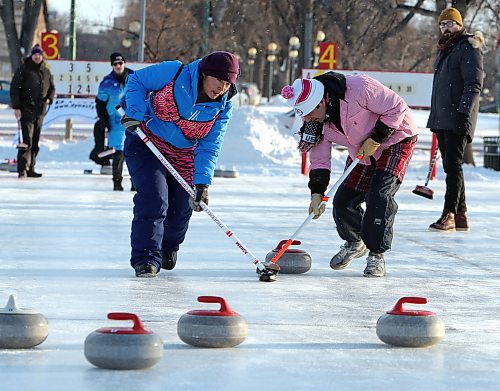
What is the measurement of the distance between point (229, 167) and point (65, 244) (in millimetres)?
10846

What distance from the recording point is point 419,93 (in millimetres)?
19766

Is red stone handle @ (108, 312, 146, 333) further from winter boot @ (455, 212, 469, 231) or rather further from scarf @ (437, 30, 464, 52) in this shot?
winter boot @ (455, 212, 469, 231)

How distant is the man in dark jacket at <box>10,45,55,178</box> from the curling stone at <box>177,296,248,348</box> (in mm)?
10355

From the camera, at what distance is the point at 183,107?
659 centimetres

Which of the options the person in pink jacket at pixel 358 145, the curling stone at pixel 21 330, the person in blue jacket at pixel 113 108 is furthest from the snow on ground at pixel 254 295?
the person in blue jacket at pixel 113 108

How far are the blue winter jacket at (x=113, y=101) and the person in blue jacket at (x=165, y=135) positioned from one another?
6387 mm

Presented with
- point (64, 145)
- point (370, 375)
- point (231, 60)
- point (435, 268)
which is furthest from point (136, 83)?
point (64, 145)

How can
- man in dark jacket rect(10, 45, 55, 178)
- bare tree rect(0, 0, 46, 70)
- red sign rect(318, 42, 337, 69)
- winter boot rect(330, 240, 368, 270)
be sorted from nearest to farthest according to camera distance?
winter boot rect(330, 240, 368, 270)
man in dark jacket rect(10, 45, 55, 178)
red sign rect(318, 42, 337, 69)
bare tree rect(0, 0, 46, 70)

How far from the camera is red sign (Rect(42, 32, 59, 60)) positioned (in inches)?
941

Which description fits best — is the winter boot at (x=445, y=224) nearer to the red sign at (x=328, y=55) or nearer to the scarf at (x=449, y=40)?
the scarf at (x=449, y=40)

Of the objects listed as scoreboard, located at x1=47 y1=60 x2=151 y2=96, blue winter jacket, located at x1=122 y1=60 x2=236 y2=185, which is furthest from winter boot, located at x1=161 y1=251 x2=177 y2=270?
scoreboard, located at x1=47 y1=60 x2=151 y2=96

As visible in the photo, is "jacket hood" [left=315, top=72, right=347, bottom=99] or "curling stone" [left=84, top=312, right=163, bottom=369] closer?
"curling stone" [left=84, top=312, right=163, bottom=369]

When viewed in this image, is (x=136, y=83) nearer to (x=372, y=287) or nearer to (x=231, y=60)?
(x=231, y=60)

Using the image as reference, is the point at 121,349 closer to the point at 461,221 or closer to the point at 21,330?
the point at 21,330
